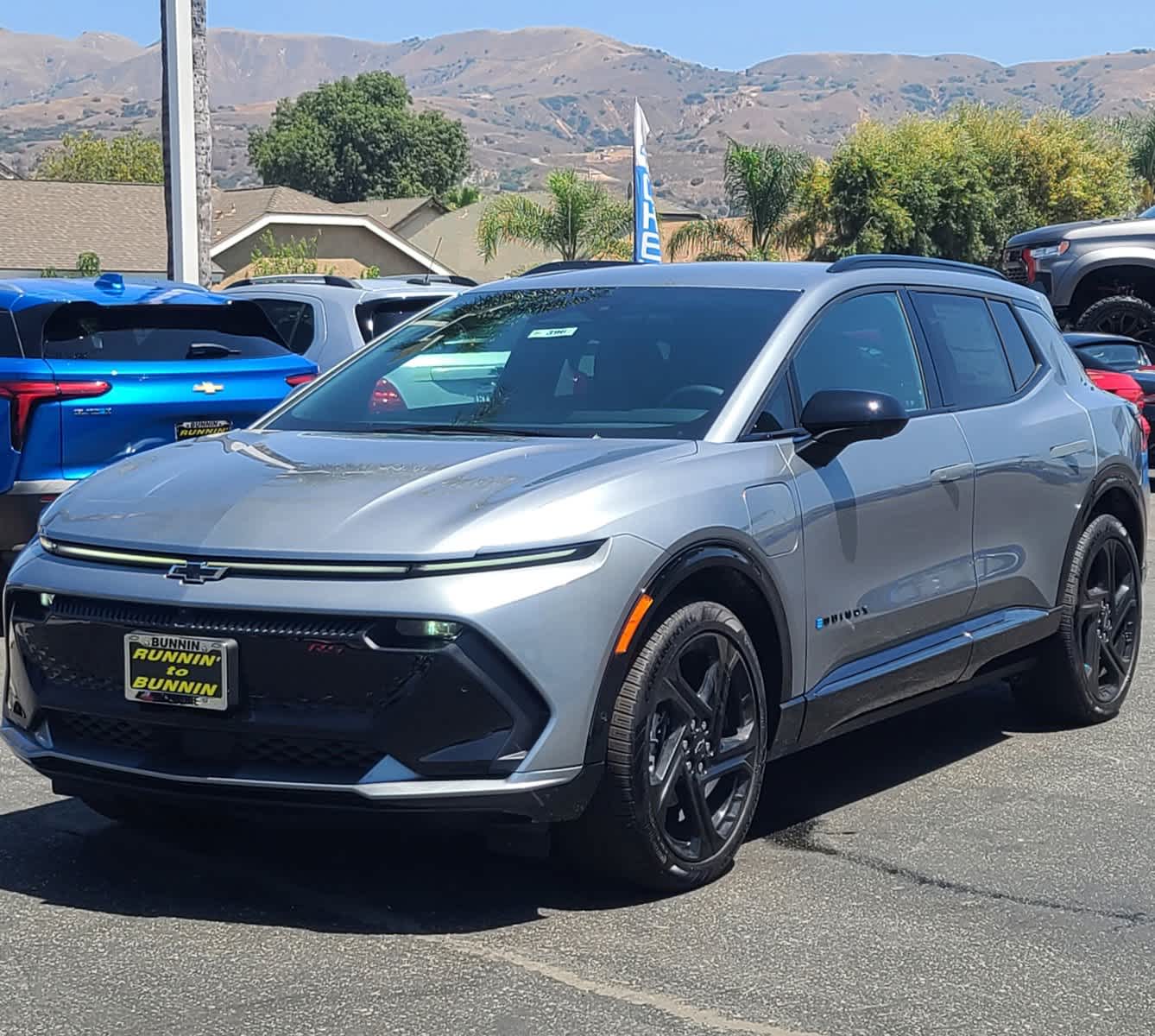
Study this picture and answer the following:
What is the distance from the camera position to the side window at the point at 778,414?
5.25 meters

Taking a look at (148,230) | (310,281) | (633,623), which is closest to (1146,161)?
(148,230)

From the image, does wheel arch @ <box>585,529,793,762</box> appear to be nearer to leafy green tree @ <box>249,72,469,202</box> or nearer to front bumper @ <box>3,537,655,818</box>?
front bumper @ <box>3,537,655,818</box>

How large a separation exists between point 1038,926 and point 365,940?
1686mm

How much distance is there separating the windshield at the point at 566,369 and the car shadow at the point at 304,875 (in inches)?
48.4

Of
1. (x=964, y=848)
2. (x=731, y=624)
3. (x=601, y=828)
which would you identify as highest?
(x=731, y=624)

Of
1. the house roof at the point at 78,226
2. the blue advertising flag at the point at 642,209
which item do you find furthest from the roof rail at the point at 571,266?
the house roof at the point at 78,226

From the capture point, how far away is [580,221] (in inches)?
1694

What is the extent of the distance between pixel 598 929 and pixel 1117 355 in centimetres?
1292

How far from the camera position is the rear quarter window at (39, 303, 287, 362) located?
27.9 ft

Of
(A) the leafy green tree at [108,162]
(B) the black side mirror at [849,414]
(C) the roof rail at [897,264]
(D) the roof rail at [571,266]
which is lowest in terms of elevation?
(B) the black side mirror at [849,414]

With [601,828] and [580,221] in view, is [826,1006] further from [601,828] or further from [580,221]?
[580,221]

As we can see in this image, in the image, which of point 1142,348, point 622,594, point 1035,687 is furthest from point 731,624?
point 1142,348

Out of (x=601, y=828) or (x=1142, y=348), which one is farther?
(x=1142, y=348)

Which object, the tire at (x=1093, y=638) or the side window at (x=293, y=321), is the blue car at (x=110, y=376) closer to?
the side window at (x=293, y=321)
